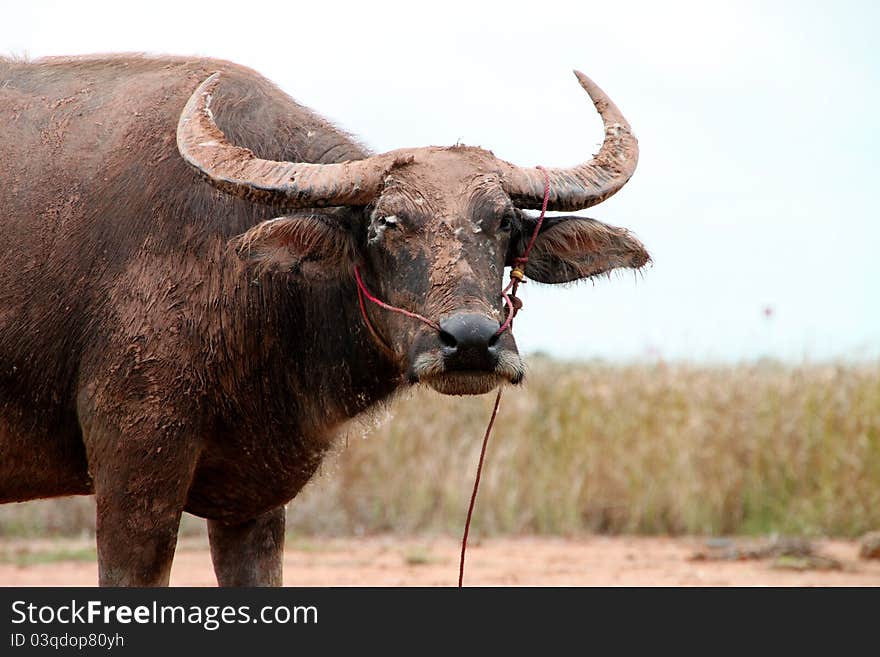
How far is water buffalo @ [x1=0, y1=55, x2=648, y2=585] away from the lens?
16.0 feet

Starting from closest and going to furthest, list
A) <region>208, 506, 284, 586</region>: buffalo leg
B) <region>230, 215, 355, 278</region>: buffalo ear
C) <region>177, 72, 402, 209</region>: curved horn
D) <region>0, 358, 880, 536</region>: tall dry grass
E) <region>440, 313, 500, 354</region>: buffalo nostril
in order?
<region>440, 313, 500, 354</region>: buffalo nostril, <region>177, 72, 402, 209</region>: curved horn, <region>230, 215, 355, 278</region>: buffalo ear, <region>208, 506, 284, 586</region>: buffalo leg, <region>0, 358, 880, 536</region>: tall dry grass

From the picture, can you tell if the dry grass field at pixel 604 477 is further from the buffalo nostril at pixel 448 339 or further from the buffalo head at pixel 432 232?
the buffalo nostril at pixel 448 339

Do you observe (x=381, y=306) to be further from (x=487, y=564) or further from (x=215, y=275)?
(x=487, y=564)

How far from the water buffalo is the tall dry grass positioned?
24.3 feet

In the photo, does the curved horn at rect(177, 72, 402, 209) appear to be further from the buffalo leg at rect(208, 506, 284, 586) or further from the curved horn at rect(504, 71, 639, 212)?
the buffalo leg at rect(208, 506, 284, 586)

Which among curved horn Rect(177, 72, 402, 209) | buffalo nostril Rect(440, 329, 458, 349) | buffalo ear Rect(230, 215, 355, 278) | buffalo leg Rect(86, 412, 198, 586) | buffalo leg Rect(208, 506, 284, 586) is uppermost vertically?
curved horn Rect(177, 72, 402, 209)

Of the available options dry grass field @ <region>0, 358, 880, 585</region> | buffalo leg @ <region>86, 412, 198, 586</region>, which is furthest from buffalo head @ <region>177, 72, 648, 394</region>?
dry grass field @ <region>0, 358, 880, 585</region>

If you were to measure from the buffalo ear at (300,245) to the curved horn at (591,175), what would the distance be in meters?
0.73

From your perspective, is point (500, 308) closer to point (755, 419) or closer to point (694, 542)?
point (694, 542)

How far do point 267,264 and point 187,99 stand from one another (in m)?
1.03

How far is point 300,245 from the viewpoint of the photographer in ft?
16.7

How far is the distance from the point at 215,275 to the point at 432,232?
1.02 metres

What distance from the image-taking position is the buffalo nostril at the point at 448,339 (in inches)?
176
